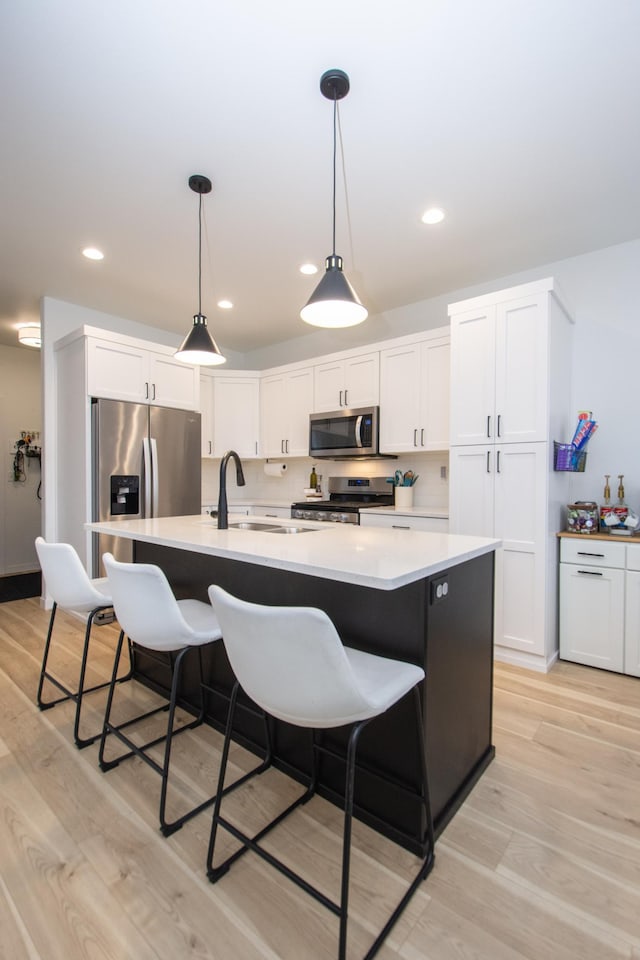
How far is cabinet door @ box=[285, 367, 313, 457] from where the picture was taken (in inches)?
181

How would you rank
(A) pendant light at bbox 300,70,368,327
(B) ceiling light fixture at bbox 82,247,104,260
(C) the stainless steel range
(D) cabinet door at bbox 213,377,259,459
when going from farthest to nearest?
1. (D) cabinet door at bbox 213,377,259,459
2. (C) the stainless steel range
3. (B) ceiling light fixture at bbox 82,247,104,260
4. (A) pendant light at bbox 300,70,368,327

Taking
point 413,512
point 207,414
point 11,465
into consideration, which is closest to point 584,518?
point 413,512

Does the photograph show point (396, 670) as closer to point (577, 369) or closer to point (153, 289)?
point (577, 369)

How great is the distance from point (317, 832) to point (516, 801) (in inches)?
29.5

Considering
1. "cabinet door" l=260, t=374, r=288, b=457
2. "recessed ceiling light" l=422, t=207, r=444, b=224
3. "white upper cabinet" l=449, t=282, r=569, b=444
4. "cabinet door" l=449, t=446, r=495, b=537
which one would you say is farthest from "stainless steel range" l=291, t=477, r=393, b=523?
"recessed ceiling light" l=422, t=207, r=444, b=224

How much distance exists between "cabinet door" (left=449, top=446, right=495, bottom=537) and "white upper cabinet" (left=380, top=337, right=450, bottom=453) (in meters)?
0.53

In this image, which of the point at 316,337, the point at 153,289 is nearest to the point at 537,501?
the point at 316,337

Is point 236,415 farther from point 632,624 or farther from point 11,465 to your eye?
point 632,624

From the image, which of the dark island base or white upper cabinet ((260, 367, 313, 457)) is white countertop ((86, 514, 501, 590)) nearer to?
the dark island base

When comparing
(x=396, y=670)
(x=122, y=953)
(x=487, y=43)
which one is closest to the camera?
(x=122, y=953)

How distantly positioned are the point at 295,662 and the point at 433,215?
2685 millimetres

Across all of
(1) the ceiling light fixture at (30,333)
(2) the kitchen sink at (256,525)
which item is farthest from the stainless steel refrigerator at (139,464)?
(1) the ceiling light fixture at (30,333)

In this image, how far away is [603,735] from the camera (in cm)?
206

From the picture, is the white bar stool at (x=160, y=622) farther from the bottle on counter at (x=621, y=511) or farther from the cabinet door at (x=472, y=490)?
the bottle on counter at (x=621, y=511)
